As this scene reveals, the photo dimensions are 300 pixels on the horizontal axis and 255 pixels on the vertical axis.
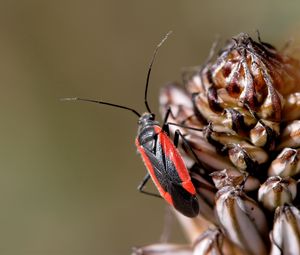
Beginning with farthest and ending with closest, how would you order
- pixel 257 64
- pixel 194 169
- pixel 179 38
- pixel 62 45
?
1. pixel 62 45
2. pixel 179 38
3. pixel 194 169
4. pixel 257 64

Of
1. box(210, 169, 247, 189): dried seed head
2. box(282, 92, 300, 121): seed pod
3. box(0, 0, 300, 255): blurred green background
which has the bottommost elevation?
box(0, 0, 300, 255): blurred green background

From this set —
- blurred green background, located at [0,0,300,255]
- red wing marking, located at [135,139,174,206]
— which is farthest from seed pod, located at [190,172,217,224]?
blurred green background, located at [0,0,300,255]

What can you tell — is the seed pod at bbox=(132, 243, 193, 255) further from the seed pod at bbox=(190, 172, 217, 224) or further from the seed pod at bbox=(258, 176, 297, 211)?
the seed pod at bbox=(258, 176, 297, 211)

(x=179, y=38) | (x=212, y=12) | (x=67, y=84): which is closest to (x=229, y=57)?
(x=212, y=12)

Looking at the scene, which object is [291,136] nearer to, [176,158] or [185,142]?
[185,142]

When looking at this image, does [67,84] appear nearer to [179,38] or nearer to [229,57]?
[179,38]

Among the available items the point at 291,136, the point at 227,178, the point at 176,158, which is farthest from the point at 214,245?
the point at 291,136
